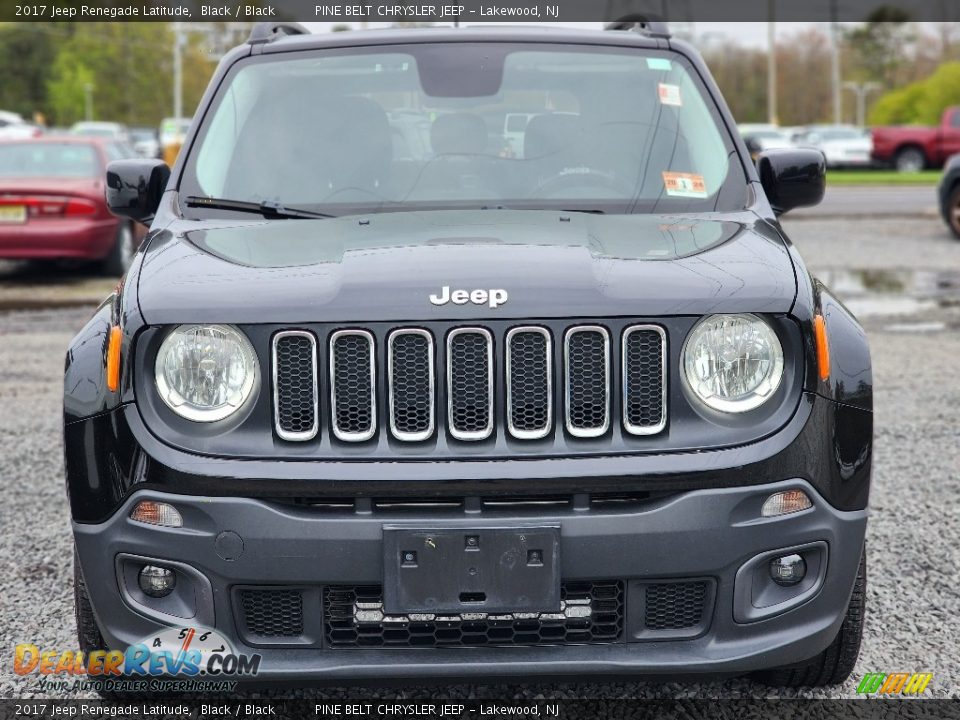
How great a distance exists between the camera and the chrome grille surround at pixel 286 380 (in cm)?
265

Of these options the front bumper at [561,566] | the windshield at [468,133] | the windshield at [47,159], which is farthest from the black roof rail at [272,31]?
the windshield at [47,159]

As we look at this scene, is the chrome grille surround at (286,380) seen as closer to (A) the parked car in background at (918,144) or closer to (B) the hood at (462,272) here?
(B) the hood at (462,272)

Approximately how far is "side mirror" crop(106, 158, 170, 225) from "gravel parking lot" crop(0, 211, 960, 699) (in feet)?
4.17

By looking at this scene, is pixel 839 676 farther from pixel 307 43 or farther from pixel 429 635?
pixel 307 43

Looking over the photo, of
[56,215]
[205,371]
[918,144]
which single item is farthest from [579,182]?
[918,144]

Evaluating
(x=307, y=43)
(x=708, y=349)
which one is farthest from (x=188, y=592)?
(x=307, y=43)

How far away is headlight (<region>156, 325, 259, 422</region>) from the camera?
2699mm

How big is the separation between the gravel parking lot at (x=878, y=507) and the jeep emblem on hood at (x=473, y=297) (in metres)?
0.97

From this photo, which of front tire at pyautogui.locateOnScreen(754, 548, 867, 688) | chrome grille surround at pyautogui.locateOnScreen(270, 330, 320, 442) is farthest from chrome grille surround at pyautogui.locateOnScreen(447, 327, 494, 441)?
front tire at pyautogui.locateOnScreen(754, 548, 867, 688)

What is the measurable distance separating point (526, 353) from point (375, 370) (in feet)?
1.06

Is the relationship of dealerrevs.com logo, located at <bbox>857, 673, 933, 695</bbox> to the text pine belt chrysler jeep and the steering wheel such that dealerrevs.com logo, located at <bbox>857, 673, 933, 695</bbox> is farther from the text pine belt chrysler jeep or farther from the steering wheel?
the steering wheel

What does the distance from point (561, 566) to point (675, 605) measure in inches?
11.6

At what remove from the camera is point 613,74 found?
4113 mm

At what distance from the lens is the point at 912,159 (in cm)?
3859
